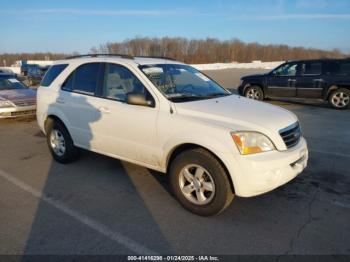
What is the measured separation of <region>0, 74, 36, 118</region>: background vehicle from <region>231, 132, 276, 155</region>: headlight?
8.14m

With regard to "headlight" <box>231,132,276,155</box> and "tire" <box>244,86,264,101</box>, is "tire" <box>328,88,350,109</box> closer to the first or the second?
"tire" <box>244,86,264,101</box>

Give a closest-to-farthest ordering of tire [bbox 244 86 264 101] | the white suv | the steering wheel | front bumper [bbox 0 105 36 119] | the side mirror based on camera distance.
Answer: the white suv → the side mirror → the steering wheel → front bumper [bbox 0 105 36 119] → tire [bbox 244 86 264 101]

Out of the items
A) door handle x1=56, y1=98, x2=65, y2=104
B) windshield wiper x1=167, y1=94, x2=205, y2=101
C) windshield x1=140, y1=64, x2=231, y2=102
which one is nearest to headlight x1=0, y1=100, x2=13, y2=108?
door handle x1=56, y1=98, x2=65, y2=104

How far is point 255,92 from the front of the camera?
13719mm

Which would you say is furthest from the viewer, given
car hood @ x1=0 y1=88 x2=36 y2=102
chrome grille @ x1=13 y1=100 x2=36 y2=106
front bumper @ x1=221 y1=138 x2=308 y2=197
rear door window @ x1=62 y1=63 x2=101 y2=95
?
car hood @ x1=0 y1=88 x2=36 y2=102

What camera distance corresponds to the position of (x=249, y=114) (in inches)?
153

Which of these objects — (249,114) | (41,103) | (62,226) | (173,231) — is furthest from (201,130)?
(41,103)

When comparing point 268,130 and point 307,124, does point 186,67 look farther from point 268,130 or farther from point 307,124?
point 307,124

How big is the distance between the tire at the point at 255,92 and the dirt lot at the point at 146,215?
7.96 meters

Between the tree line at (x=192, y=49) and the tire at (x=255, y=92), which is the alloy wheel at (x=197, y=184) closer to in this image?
the tire at (x=255, y=92)

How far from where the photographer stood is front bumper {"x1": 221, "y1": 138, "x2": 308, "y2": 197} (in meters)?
3.42

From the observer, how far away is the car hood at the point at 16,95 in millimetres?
9852

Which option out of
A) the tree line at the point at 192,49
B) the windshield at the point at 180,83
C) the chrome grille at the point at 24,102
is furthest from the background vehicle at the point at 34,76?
the tree line at the point at 192,49

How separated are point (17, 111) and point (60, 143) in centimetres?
468
